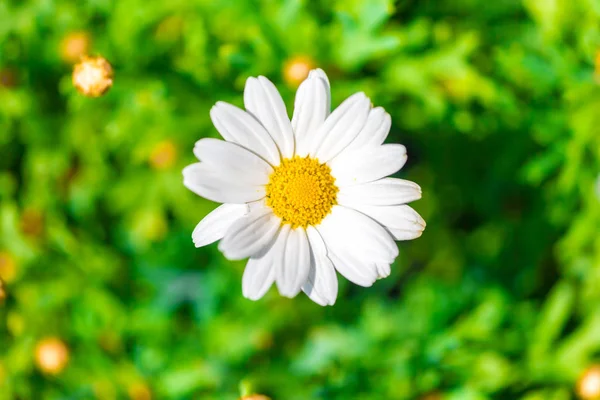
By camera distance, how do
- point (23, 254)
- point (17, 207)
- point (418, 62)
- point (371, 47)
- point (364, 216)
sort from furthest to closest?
point (17, 207) < point (23, 254) < point (418, 62) < point (371, 47) < point (364, 216)

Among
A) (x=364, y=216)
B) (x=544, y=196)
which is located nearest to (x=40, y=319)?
(x=364, y=216)

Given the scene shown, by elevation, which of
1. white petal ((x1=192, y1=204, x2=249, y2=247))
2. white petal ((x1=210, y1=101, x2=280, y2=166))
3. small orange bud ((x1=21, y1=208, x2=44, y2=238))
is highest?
small orange bud ((x1=21, y1=208, x2=44, y2=238))

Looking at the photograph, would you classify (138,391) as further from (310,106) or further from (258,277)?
(310,106)

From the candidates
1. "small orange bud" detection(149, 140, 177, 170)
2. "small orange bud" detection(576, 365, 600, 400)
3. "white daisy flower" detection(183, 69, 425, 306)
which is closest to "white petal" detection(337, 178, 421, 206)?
"white daisy flower" detection(183, 69, 425, 306)

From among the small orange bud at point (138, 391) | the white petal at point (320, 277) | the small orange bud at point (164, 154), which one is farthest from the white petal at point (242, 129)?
the small orange bud at point (138, 391)

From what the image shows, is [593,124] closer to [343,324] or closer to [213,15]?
[343,324]

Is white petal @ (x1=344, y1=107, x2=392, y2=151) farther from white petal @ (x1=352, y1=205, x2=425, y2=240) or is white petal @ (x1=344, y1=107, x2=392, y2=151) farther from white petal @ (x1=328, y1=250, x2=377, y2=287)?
white petal @ (x1=328, y1=250, x2=377, y2=287)
